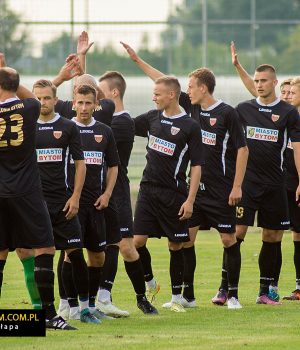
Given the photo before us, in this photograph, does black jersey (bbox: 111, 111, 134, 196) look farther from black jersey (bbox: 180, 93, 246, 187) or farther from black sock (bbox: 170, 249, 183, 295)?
black sock (bbox: 170, 249, 183, 295)

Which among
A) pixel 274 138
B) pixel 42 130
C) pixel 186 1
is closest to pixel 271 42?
pixel 186 1

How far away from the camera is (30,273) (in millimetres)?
10539

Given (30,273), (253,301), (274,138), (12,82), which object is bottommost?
(253,301)

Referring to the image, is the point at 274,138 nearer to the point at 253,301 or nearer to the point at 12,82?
the point at 253,301

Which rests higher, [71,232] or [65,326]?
[71,232]

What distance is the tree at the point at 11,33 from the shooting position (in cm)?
2780

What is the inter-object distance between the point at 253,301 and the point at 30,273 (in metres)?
3.10

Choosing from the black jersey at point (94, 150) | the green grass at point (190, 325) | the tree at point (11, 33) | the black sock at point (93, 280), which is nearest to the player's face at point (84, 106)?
the black jersey at point (94, 150)

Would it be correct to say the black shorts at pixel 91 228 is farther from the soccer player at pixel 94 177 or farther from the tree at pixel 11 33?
the tree at pixel 11 33

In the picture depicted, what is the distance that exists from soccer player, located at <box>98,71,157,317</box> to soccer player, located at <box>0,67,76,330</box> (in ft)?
4.91

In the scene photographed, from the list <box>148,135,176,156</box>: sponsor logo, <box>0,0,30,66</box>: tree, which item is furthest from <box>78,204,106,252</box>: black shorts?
<box>0,0,30,66</box>: tree

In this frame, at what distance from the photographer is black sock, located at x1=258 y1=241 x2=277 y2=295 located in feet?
41.7

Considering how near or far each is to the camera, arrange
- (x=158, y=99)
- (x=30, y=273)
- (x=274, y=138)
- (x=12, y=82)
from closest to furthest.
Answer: (x=12, y=82) < (x=30, y=273) < (x=158, y=99) < (x=274, y=138)

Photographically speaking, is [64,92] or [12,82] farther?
[64,92]
